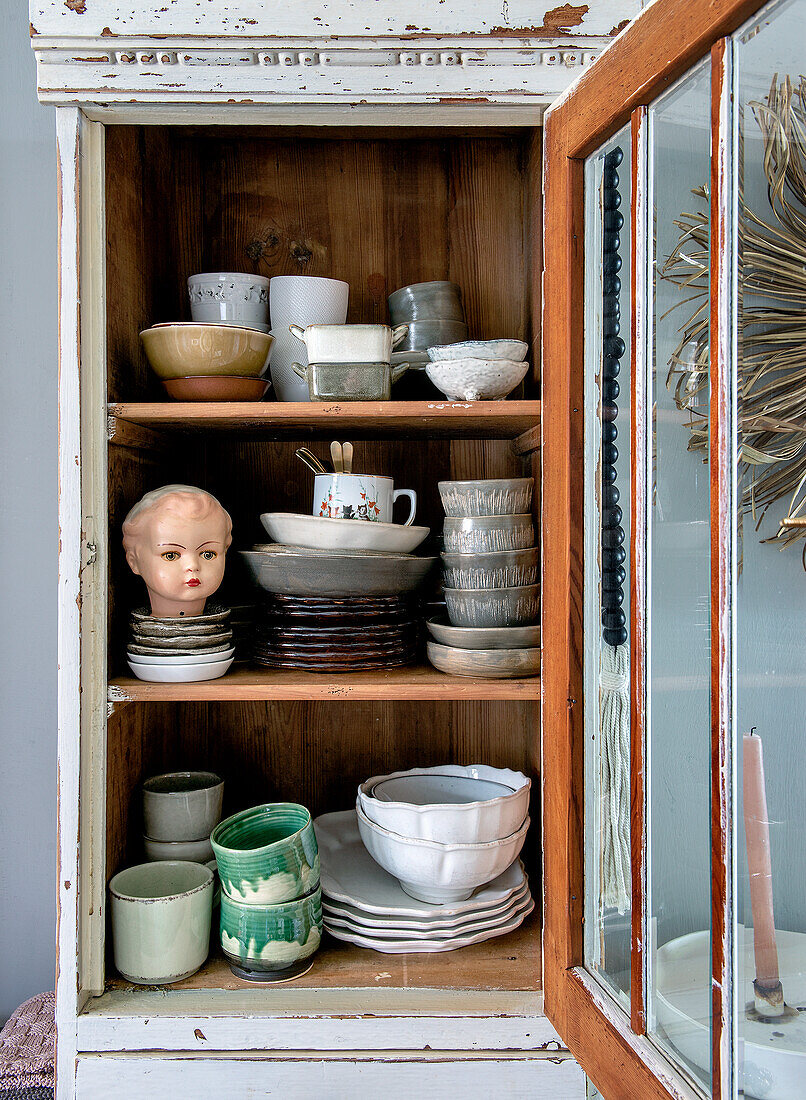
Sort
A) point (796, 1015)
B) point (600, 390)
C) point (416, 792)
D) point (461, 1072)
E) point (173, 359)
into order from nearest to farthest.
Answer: point (796, 1015) < point (600, 390) < point (461, 1072) < point (173, 359) < point (416, 792)

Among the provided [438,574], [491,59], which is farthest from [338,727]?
[491,59]

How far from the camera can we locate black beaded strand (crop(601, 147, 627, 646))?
2.79 ft

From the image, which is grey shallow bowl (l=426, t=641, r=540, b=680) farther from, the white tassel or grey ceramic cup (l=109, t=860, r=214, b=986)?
grey ceramic cup (l=109, t=860, r=214, b=986)

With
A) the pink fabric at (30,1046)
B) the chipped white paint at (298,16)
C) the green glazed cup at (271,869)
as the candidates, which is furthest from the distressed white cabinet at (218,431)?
the pink fabric at (30,1046)

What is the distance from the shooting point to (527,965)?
1.07 metres

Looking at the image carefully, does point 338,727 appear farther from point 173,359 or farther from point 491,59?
point 491,59

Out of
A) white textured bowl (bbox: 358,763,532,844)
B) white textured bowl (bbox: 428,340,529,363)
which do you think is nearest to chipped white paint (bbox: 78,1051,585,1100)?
white textured bowl (bbox: 358,763,532,844)

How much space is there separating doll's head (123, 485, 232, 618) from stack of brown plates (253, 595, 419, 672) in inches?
4.3

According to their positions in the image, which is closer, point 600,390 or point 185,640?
point 600,390

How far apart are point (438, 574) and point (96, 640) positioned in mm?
510

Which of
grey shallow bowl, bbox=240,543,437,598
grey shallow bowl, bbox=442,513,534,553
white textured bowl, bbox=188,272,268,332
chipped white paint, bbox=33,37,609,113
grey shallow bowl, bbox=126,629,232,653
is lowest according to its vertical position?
grey shallow bowl, bbox=126,629,232,653

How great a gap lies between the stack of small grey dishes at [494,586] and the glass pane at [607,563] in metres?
0.18

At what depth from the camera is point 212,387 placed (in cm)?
110

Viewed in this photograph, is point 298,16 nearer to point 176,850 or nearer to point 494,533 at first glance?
point 494,533
